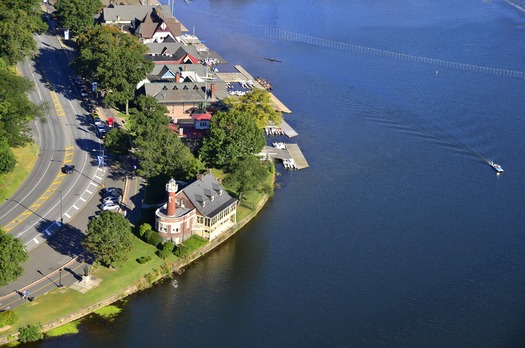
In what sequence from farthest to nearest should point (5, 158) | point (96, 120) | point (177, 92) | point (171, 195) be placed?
point (177, 92) → point (96, 120) → point (5, 158) → point (171, 195)

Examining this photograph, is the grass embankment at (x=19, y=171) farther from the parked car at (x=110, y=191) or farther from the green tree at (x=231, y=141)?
the green tree at (x=231, y=141)

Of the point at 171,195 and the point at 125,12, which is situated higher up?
the point at 125,12

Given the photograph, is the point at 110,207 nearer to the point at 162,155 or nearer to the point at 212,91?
the point at 162,155

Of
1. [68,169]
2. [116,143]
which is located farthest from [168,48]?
[68,169]

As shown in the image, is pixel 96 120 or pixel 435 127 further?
pixel 435 127

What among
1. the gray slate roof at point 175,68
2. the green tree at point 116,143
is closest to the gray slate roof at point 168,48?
the gray slate roof at point 175,68

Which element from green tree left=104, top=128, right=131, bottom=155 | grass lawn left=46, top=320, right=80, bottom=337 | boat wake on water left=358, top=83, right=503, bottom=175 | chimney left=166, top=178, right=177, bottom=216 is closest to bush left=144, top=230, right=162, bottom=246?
chimney left=166, top=178, right=177, bottom=216
